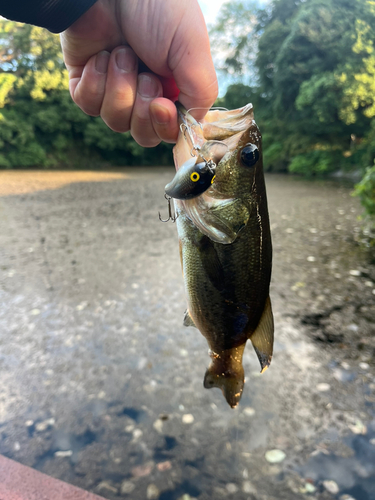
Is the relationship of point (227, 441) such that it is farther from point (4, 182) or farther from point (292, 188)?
point (4, 182)

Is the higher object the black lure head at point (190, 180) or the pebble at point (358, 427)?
the black lure head at point (190, 180)

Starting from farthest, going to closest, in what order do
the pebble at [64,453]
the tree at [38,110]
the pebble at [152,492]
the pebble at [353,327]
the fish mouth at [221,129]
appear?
the tree at [38,110] → the pebble at [353,327] → the pebble at [64,453] → the pebble at [152,492] → the fish mouth at [221,129]

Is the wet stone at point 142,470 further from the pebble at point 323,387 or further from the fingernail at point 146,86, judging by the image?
the fingernail at point 146,86

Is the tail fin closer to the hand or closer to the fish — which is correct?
the fish

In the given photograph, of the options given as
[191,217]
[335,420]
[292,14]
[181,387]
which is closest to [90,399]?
[181,387]

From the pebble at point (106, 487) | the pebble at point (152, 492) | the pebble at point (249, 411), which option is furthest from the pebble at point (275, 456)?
the pebble at point (106, 487)

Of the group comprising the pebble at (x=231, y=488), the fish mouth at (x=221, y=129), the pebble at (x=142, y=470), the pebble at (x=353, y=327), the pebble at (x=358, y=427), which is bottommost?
the pebble at (x=142, y=470)

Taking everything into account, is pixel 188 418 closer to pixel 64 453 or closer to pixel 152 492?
pixel 152 492


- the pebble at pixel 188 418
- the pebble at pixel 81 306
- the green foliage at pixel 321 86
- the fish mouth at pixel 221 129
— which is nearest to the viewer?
the fish mouth at pixel 221 129
